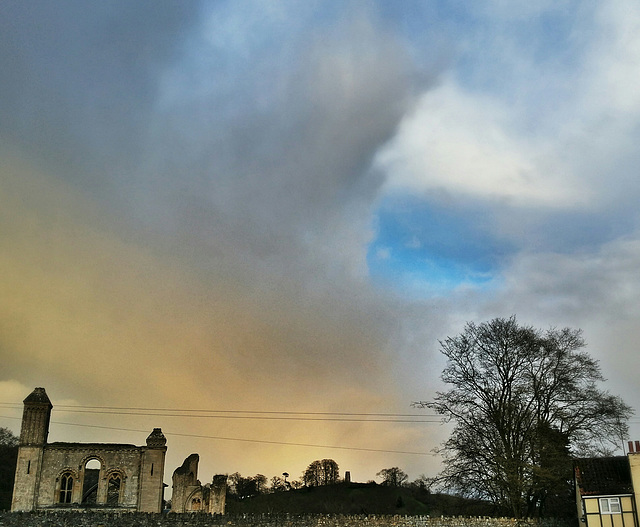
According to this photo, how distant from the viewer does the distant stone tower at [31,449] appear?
4641 cm

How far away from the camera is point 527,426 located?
43.6 meters

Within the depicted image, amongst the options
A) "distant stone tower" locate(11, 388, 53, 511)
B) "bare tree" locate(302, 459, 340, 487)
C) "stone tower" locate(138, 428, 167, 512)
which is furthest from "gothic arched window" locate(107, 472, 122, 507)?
"bare tree" locate(302, 459, 340, 487)

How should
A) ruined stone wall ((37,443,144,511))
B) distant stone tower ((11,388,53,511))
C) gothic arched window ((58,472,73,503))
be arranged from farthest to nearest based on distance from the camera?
gothic arched window ((58,472,73,503))
ruined stone wall ((37,443,144,511))
distant stone tower ((11,388,53,511))

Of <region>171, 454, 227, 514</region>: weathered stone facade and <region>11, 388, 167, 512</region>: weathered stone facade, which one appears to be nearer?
<region>11, 388, 167, 512</region>: weathered stone facade

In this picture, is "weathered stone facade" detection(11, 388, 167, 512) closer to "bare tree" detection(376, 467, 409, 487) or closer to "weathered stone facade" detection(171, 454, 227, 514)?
"weathered stone facade" detection(171, 454, 227, 514)

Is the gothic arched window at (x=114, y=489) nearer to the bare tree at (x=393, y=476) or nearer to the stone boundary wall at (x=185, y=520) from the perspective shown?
the stone boundary wall at (x=185, y=520)

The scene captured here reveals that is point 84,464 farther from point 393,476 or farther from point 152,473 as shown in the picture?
point 393,476

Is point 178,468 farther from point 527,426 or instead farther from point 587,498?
point 587,498

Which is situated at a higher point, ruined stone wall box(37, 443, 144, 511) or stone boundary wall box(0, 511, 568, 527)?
ruined stone wall box(37, 443, 144, 511)

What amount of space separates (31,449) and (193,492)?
14.1 m

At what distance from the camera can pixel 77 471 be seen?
47.8m

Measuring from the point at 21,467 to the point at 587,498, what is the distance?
41113mm

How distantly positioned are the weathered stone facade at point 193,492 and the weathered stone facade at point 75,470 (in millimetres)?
4370

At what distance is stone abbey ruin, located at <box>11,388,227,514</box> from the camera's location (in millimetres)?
46781
